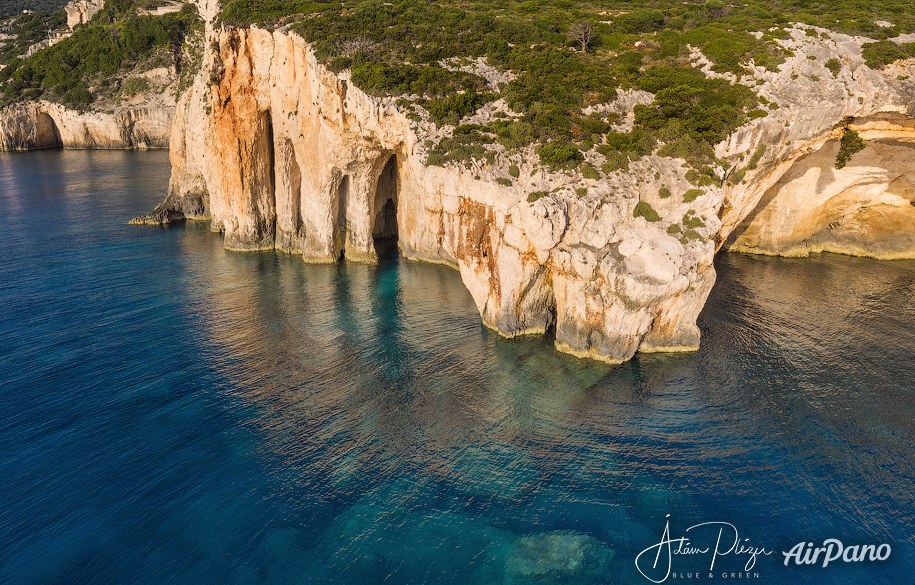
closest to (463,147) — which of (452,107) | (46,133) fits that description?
(452,107)

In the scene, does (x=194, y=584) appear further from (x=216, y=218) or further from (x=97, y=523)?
(x=216, y=218)

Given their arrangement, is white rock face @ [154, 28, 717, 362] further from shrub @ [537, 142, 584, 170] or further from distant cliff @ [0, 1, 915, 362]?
shrub @ [537, 142, 584, 170]

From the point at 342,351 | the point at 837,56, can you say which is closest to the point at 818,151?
the point at 837,56

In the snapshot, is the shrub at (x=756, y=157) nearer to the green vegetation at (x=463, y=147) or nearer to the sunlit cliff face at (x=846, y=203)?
the sunlit cliff face at (x=846, y=203)

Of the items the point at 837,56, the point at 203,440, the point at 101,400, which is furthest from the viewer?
the point at 837,56

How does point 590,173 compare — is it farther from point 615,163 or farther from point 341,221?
point 341,221

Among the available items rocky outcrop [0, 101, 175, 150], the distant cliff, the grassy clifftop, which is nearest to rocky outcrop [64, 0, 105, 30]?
rocky outcrop [0, 101, 175, 150]
